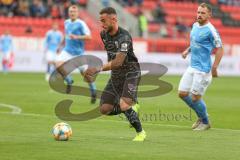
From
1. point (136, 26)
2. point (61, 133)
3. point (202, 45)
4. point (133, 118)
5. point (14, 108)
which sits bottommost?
point (136, 26)

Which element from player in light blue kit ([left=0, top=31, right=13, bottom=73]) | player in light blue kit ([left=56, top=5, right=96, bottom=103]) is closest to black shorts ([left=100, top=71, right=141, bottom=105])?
player in light blue kit ([left=56, top=5, right=96, bottom=103])

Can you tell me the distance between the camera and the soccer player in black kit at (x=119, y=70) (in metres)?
11.4

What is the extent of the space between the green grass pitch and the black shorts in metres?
0.65

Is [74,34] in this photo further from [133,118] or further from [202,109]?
[133,118]

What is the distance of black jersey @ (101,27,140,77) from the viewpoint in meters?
11.4

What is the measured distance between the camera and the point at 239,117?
55.8 ft

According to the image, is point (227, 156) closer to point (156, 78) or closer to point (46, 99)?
point (46, 99)

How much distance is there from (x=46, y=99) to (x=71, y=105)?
2050 millimetres

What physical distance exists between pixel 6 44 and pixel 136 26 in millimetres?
9815

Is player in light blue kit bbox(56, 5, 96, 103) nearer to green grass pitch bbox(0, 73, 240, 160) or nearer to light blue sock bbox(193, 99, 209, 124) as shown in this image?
green grass pitch bbox(0, 73, 240, 160)

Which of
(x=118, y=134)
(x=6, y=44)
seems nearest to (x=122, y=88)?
(x=118, y=134)

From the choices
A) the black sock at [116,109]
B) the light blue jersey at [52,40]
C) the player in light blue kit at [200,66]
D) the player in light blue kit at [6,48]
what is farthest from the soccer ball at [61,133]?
the player in light blue kit at [6,48]

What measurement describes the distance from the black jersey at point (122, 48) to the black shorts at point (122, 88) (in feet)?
0.29

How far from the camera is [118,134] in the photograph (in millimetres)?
12664
